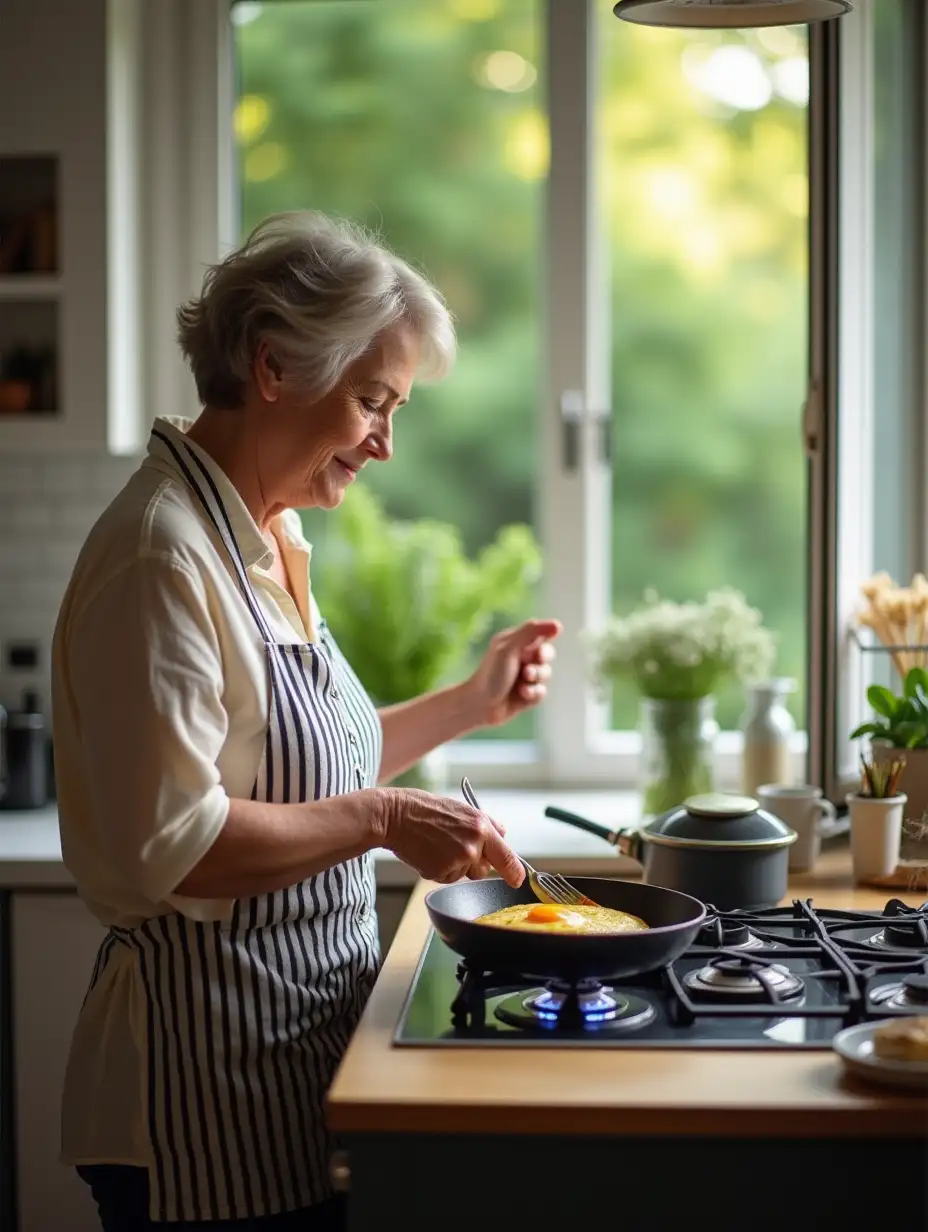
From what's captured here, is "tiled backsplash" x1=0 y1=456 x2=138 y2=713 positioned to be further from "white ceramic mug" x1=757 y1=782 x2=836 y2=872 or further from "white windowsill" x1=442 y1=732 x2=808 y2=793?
"white ceramic mug" x1=757 y1=782 x2=836 y2=872

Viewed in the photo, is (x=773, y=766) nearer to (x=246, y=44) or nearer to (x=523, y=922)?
(x=523, y=922)

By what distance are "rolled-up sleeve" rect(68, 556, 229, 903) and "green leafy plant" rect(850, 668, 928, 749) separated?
121 centimetres

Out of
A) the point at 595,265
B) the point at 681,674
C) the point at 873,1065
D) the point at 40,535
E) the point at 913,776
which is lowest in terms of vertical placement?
the point at 873,1065

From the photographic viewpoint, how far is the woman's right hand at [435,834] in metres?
1.68

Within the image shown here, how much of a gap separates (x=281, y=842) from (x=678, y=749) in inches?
50.3

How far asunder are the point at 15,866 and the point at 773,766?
4.34 ft

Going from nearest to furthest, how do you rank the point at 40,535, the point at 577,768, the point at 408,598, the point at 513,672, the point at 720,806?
1. the point at 720,806
2. the point at 513,672
3. the point at 408,598
4. the point at 40,535
5. the point at 577,768

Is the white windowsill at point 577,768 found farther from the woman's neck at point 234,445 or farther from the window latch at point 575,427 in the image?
the woman's neck at point 234,445

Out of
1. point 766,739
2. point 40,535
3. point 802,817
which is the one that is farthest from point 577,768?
point 40,535

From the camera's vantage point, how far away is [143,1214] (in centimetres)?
172

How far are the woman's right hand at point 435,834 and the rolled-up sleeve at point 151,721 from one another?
0.21m

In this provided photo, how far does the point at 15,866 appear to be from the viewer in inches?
100

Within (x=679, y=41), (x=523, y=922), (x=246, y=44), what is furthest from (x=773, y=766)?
(x=246, y=44)

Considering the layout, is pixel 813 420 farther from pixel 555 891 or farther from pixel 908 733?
pixel 555 891
